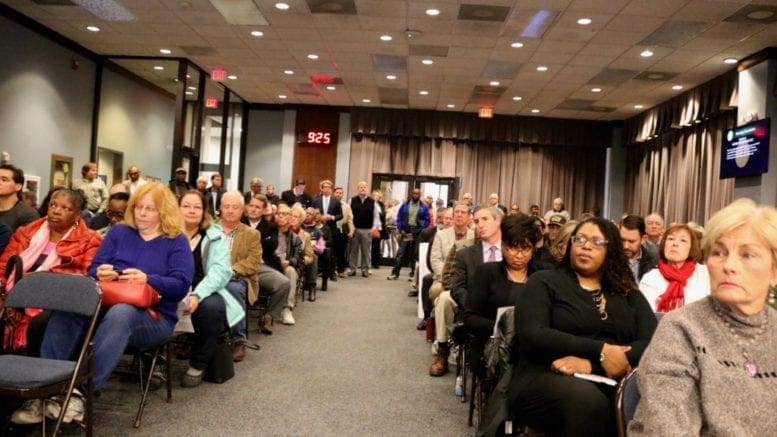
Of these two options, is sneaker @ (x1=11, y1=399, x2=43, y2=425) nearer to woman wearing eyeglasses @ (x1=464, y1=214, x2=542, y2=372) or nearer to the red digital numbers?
woman wearing eyeglasses @ (x1=464, y1=214, x2=542, y2=372)

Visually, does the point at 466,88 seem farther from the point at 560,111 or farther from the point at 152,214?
the point at 152,214

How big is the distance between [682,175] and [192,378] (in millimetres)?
10074

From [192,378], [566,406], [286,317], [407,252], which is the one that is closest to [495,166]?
[407,252]

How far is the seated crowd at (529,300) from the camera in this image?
1.71m

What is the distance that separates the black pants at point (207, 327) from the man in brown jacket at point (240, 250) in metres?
0.65

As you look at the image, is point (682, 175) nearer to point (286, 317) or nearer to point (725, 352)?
point (286, 317)

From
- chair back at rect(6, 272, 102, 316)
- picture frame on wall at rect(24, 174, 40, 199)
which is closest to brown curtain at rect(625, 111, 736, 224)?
chair back at rect(6, 272, 102, 316)

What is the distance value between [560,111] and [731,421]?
13.0 metres

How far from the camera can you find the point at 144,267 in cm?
354

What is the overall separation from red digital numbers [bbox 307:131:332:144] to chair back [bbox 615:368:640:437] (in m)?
13.6

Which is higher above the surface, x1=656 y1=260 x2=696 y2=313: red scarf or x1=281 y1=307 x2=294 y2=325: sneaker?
x1=656 y1=260 x2=696 y2=313: red scarf

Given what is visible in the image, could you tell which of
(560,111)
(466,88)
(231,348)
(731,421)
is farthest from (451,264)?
(560,111)

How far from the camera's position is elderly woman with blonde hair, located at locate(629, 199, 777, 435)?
1.67 m

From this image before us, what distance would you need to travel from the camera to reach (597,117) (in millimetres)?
14430
